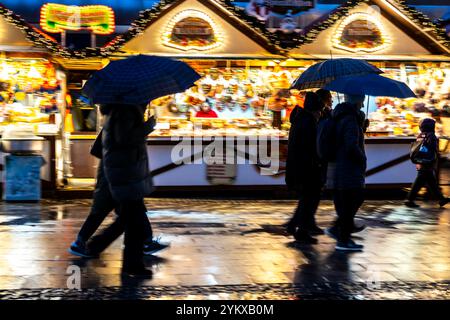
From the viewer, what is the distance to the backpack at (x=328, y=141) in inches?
294

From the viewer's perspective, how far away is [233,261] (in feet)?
23.5

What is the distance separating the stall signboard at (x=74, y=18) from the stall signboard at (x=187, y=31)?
114cm

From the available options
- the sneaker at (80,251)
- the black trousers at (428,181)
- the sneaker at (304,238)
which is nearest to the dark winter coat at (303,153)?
the sneaker at (304,238)

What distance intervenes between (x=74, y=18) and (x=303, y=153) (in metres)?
5.94

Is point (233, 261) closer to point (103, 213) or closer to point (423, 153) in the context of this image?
point (103, 213)

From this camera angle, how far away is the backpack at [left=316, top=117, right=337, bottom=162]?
746 centimetres

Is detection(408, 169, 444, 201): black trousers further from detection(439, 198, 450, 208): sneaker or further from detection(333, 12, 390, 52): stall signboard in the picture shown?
detection(333, 12, 390, 52): stall signboard

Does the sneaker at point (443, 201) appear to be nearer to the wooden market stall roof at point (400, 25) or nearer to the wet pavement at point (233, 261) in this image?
the wet pavement at point (233, 261)

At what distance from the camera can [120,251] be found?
7.58 meters

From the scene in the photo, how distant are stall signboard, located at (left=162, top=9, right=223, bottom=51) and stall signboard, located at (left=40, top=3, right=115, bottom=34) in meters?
1.14

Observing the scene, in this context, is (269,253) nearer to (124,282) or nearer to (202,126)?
(124,282)
